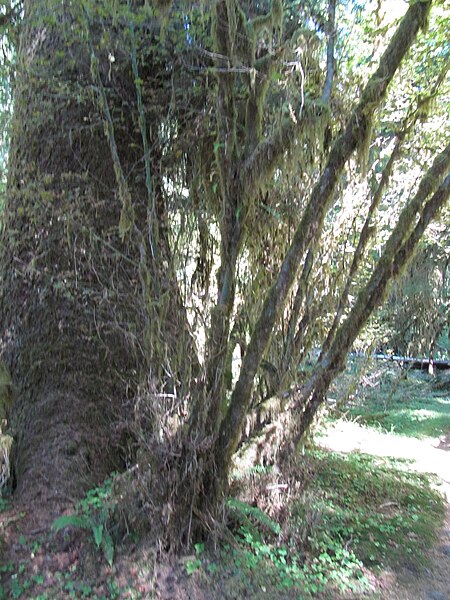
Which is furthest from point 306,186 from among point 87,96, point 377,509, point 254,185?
point 377,509

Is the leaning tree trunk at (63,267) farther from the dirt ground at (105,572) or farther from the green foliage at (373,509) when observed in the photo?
the green foliage at (373,509)

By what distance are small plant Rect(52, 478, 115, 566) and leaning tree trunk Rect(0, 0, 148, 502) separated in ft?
1.48

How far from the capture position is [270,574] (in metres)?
3.82

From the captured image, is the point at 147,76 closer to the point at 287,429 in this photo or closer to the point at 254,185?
the point at 254,185

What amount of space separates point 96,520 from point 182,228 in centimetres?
305

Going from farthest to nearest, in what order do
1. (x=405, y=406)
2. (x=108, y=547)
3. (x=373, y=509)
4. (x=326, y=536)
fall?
(x=405, y=406), (x=373, y=509), (x=326, y=536), (x=108, y=547)

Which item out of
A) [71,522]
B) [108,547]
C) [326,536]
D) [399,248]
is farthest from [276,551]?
[399,248]

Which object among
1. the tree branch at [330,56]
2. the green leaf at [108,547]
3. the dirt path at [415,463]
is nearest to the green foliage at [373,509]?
the dirt path at [415,463]

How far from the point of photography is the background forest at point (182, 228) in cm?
417

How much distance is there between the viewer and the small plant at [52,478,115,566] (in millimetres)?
3976

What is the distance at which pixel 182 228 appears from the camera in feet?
17.2

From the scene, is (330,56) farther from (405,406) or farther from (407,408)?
(405,406)

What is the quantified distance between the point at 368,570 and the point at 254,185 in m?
3.60

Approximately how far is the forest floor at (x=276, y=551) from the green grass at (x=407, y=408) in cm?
336
